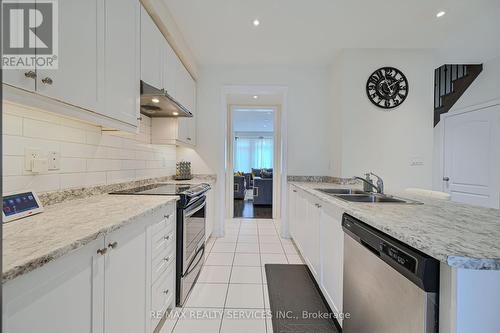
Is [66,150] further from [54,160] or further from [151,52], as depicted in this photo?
[151,52]

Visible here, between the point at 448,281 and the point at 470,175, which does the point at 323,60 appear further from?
the point at 448,281

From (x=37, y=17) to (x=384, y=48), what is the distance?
339 centimetres

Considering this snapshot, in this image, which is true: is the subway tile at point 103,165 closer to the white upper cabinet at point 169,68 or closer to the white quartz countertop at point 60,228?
the white quartz countertop at point 60,228

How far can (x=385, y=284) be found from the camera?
96cm

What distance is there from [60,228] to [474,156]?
4781 mm

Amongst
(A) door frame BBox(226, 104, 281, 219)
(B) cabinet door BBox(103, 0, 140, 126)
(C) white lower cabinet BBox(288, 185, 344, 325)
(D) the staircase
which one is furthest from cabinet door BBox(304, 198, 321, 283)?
(D) the staircase

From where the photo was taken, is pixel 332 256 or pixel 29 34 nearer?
pixel 29 34

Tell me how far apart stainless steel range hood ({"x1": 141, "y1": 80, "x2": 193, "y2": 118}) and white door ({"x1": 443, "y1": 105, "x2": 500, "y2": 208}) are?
416cm

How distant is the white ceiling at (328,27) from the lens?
208 centimetres

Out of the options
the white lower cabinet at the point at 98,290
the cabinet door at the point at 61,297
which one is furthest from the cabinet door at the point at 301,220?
the cabinet door at the point at 61,297

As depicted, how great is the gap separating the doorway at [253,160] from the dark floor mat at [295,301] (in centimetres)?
237

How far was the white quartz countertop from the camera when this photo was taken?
0.60 m


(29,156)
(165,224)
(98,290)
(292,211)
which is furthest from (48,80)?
(292,211)

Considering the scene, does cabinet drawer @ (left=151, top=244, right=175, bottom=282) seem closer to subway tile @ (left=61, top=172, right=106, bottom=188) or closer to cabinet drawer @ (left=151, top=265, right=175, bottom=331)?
cabinet drawer @ (left=151, top=265, right=175, bottom=331)
